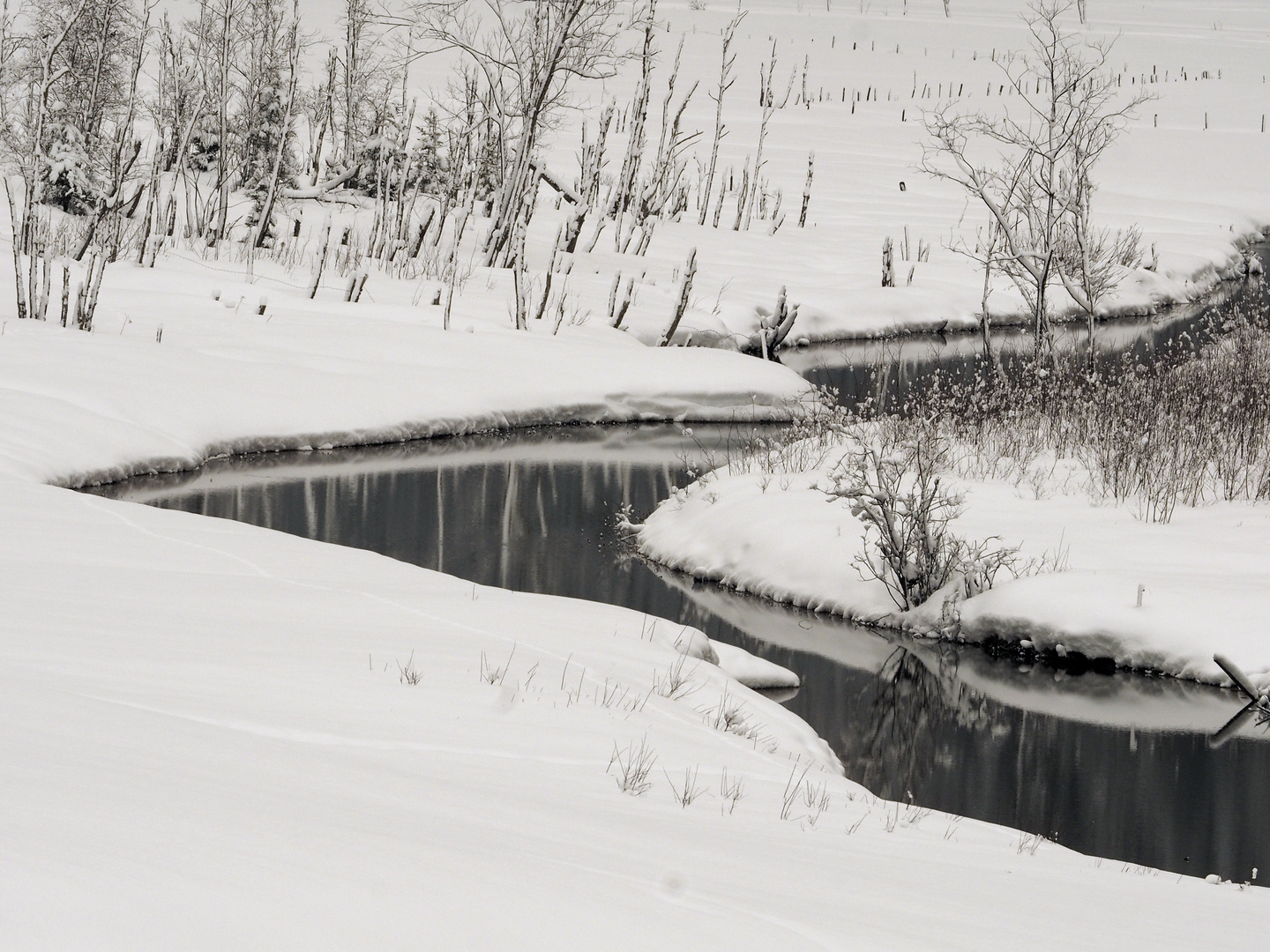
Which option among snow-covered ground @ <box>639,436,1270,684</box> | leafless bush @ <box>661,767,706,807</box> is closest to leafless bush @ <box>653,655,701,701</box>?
leafless bush @ <box>661,767,706,807</box>

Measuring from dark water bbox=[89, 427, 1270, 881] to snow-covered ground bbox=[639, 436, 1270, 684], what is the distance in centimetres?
28

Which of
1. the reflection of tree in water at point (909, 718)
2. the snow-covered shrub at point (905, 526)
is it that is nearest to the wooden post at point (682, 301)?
the snow-covered shrub at point (905, 526)

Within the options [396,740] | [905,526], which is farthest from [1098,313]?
[396,740]

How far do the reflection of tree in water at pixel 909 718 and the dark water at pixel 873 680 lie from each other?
16 millimetres

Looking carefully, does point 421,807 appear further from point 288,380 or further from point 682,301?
point 682,301

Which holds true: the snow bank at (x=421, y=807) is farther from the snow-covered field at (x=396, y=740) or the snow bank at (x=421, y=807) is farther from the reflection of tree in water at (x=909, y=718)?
the reflection of tree in water at (x=909, y=718)

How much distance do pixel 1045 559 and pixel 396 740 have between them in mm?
7187

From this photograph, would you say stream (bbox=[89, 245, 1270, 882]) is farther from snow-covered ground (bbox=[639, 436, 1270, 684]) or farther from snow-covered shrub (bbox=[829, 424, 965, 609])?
snow-covered shrub (bbox=[829, 424, 965, 609])

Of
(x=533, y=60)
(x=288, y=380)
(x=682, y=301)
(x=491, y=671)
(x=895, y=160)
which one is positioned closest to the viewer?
(x=491, y=671)

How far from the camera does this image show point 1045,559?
10516 millimetres

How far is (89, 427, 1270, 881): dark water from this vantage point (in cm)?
774

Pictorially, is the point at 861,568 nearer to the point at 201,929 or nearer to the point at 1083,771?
the point at 1083,771

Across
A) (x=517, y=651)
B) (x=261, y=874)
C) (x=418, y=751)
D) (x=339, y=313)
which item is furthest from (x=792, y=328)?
(x=261, y=874)

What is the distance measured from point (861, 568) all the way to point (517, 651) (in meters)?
5.60
